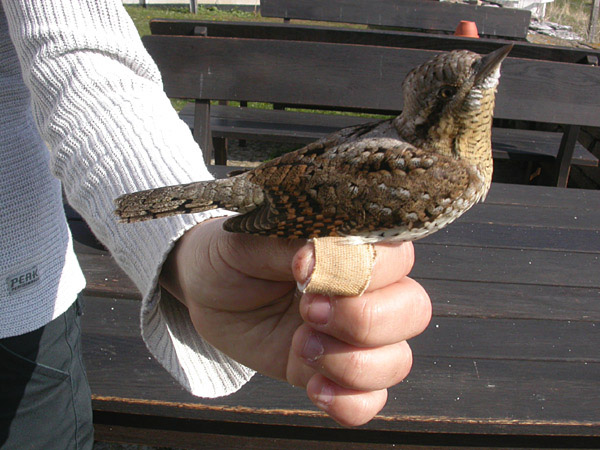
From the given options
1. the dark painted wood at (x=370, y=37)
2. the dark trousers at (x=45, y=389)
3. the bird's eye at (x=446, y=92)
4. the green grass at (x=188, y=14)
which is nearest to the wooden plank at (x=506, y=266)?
the bird's eye at (x=446, y=92)

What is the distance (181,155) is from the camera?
6.35ft

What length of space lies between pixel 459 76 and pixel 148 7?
71.9 ft

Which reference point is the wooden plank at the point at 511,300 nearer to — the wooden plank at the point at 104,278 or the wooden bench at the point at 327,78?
the wooden plank at the point at 104,278

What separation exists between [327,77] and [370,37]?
1.70 meters

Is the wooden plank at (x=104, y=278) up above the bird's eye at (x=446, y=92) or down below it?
below

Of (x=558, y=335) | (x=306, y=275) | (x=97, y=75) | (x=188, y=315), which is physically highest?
(x=97, y=75)

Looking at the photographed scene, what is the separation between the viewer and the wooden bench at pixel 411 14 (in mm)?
9570

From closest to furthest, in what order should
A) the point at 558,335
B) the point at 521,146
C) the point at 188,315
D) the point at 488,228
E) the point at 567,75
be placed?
the point at 188,315 < the point at 558,335 < the point at 488,228 < the point at 567,75 < the point at 521,146

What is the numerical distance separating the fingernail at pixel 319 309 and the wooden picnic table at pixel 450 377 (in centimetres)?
93

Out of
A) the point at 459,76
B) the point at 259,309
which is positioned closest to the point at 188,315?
the point at 259,309

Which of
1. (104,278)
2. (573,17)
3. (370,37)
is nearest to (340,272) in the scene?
(104,278)

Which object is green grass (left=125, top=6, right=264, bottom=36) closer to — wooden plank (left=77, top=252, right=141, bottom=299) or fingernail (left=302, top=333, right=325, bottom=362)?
wooden plank (left=77, top=252, right=141, bottom=299)

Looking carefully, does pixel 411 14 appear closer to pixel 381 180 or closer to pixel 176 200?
pixel 381 180

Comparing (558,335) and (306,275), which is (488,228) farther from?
(306,275)
